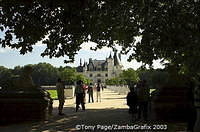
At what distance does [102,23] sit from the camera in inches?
648

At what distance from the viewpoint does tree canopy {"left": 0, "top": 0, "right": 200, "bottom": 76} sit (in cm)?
1408

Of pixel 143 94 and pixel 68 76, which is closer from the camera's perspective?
pixel 143 94

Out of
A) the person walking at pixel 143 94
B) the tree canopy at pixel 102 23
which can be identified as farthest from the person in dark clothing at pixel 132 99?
the tree canopy at pixel 102 23

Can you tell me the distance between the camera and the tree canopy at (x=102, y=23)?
1408 centimetres

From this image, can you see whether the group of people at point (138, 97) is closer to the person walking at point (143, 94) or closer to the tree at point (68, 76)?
the person walking at point (143, 94)

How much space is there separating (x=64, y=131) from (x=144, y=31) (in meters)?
5.82

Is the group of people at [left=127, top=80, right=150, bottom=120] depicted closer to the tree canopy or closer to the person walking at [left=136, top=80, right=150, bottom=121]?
the person walking at [left=136, top=80, right=150, bottom=121]

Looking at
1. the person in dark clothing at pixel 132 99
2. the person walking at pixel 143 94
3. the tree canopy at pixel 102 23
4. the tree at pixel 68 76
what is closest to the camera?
the tree canopy at pixel 102 23

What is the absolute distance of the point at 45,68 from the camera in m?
176

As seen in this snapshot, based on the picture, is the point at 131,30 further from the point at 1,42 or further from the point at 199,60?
the point at 1,42

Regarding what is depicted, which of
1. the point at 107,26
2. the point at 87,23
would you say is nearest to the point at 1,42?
the point at 87,23

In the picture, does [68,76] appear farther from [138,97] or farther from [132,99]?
[132,99]

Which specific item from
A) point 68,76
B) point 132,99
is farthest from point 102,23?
point 68,76

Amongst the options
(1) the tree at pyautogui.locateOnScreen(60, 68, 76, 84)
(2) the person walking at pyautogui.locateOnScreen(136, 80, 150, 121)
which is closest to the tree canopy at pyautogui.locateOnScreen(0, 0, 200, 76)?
(2) the person walking at pyautogui.locateOnScreen(136, 80, 150, 121)
